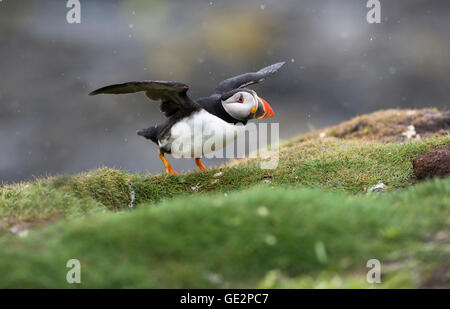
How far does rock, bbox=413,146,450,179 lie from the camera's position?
5.06 metres

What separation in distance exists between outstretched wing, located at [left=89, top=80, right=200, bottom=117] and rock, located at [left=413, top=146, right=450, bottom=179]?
2780mm

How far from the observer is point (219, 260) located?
125 inches

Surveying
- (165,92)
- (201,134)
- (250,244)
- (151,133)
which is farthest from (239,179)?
(250,244)

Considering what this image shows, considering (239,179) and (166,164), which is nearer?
(239,179)

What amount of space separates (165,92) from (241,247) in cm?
316

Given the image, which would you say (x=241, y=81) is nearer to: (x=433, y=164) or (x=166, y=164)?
(x=166, y=164)

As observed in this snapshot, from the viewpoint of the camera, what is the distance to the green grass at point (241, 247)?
3072mm

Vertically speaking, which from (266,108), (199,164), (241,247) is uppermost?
(266,108)

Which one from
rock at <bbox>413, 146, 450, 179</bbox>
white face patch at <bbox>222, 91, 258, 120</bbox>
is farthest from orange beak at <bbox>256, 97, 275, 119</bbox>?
rock at <bbox>413, 146, 450, 179</bbox>

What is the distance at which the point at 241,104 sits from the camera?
6.11m
